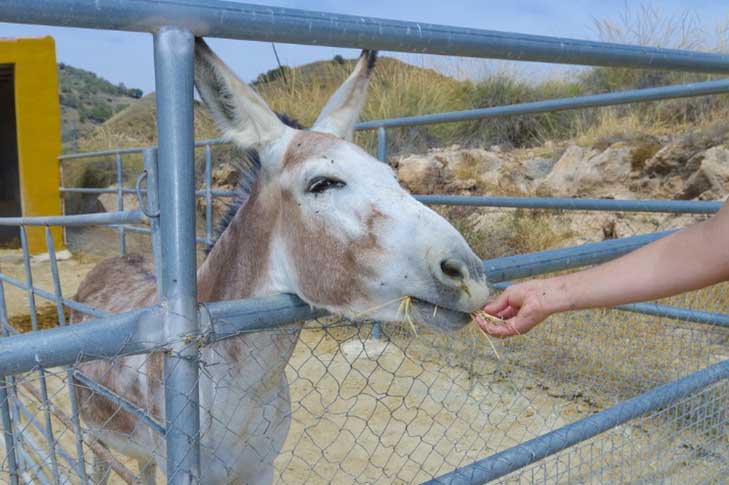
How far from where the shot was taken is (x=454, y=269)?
129cm

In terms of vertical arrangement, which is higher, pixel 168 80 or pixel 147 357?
pixel 168 80

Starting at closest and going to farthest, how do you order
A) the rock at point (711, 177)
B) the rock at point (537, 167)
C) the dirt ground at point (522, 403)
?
the dirt ground at point (522, 403) → the rock at point (711, 177) → the rock at point (537, 167)

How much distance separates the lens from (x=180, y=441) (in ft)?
3.32

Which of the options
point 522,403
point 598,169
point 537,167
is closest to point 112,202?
point 537,167

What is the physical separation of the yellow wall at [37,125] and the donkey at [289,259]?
9195mm

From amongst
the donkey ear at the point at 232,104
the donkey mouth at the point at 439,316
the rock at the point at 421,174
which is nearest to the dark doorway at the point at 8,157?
the rock at the point at 421,174

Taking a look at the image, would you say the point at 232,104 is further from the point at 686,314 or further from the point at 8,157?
the point at 8,157

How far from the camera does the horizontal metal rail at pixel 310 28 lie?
35.3 inches

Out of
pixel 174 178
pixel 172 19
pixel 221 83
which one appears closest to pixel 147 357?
pixel 221 83

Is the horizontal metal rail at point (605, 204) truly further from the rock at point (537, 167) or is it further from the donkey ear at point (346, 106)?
the rock at point (537, 167)

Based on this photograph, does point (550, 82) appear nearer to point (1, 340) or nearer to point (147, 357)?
point (147, 357)

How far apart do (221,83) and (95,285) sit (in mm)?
2549

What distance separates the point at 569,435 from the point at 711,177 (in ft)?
15.4

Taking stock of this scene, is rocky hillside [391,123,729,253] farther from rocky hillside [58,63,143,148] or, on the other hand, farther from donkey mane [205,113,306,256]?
rocky hillside [58,63,143,148]
